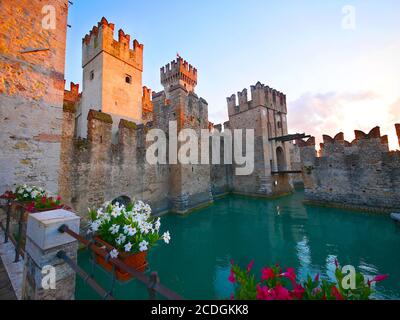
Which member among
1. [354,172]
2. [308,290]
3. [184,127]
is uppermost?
[184,127]

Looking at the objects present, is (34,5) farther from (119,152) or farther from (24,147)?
(119,152)

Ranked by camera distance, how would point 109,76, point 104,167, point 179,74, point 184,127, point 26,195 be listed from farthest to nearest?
1. point 179,74
2. point 109,76
3. point 184,127
4. point 104,167
5. point 26,195

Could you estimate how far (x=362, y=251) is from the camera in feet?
24.4

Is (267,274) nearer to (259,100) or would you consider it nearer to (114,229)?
(114,229)

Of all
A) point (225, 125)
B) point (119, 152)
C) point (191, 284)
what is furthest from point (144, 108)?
point (191, 284)

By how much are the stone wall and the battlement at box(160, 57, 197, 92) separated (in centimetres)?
2558

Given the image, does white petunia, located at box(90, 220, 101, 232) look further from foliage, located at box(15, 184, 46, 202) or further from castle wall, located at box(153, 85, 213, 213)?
castle wall, located at box(153, 85, 213, 213)

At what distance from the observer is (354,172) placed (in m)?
13.5

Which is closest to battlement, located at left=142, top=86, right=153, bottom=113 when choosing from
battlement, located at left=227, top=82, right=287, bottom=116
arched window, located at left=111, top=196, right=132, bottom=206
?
battlement, located at left=227, top=82, right=287, bottom=116

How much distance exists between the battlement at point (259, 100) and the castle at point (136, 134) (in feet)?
0.36

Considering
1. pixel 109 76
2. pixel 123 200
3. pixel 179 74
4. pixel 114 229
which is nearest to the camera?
pixel 114 229

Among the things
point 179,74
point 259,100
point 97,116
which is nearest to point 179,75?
point 179,74

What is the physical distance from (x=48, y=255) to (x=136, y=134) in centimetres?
988
